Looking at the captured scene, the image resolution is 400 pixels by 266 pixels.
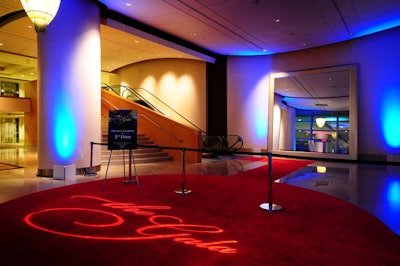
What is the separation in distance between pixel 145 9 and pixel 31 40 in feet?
16.3

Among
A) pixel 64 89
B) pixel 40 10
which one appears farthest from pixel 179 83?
pixel 40 10

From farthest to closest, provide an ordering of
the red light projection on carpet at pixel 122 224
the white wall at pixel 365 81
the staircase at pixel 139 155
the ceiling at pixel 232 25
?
the white wall at pixel 365 81
the staircase at pixel 139 155
the ceiling at pixel 232 25
the red light projection on carpet at pixel 122 224

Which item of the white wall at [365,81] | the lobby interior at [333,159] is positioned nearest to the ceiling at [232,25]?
the white wall at [365,81]

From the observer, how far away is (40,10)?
12.6ft

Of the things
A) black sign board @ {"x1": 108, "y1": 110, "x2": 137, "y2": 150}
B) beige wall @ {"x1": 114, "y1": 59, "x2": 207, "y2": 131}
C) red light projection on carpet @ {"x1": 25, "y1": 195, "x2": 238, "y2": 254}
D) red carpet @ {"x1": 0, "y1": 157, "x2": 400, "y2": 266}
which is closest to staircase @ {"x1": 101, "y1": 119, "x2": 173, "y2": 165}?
beige wall @ {"x1": 114, "y1": 59, "x2": 207, "y2": 131}

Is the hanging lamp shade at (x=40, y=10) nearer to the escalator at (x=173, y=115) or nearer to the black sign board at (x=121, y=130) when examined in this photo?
the black sign board at (x=121, y=130)

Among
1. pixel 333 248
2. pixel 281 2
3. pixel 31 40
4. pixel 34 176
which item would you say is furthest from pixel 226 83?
pixel 333 248

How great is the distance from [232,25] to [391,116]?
635cm

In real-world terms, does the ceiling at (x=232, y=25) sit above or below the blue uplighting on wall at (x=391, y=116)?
above

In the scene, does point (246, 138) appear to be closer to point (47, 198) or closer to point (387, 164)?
point (387, 164)

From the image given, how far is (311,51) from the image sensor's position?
37.0ft

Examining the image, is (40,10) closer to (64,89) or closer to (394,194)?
(64,89)

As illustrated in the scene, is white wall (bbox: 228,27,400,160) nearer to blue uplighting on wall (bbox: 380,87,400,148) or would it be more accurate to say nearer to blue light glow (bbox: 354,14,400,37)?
blue uplighting on wall (bbox: 380,87,400,148)

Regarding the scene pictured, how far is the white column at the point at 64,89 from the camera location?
6426mm
